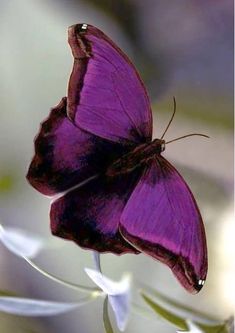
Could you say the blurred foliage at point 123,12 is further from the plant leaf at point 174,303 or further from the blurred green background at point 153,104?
the plant leaf at point 174,303

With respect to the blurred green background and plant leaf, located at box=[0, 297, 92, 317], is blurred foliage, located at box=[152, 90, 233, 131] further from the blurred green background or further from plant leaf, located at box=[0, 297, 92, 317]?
plant leaf, located at box=[0, 297, 92, 317]

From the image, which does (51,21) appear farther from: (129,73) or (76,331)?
(76,331)

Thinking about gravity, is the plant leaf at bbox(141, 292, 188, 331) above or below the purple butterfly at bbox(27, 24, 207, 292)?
below

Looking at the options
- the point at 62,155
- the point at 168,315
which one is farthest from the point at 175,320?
the point at 62,155

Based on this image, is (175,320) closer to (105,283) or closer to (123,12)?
(105,283)

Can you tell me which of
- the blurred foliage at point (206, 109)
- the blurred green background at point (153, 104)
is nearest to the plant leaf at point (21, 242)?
the blurred green background at point (153, 104)

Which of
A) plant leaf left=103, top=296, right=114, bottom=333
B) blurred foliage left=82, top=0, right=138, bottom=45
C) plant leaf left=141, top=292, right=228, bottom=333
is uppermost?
blurred foliage left=82, top=0, right=138, bottom=45

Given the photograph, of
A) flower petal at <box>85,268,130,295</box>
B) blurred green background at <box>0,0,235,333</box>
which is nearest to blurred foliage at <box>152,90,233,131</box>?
blurred green background at <box>0,0,235,333</box>
